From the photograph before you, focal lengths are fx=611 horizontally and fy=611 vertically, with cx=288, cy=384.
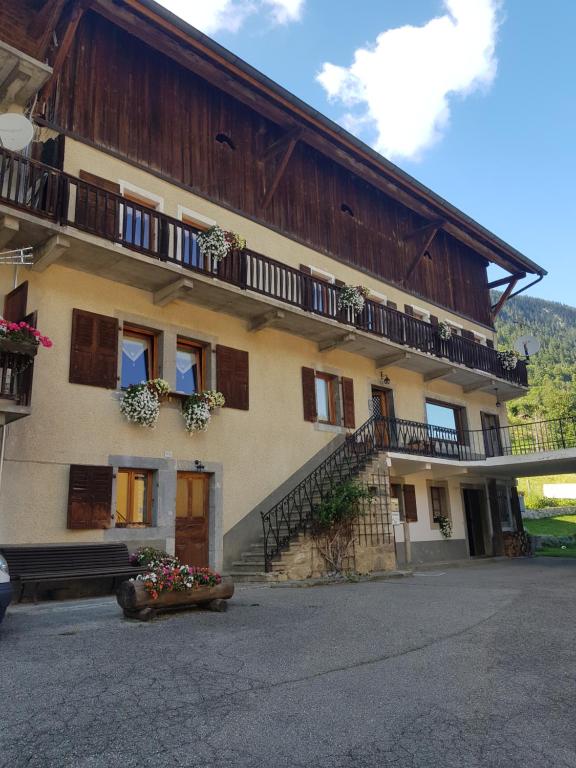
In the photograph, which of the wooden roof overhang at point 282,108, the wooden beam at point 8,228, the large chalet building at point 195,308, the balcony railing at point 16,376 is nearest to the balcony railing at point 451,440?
the large chalet building at point 195,308

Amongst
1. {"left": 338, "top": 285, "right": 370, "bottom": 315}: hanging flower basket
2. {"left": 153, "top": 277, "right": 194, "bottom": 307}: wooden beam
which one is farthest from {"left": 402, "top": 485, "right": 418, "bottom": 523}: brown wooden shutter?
{"left": 153, "top": 277, "right": 194, "bottom": 307}: wooden beam

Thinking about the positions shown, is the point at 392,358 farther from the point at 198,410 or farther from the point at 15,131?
the point at 15,131

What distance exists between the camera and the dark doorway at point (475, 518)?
21141 millimetres

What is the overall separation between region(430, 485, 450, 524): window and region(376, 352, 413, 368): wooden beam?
Result: 4.38 metres

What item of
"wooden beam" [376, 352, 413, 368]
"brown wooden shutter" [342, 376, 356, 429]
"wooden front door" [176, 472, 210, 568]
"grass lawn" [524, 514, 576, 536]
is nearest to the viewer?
"wooden front door" [176, 472, 210, 568]

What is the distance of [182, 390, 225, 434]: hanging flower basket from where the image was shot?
40.9ft

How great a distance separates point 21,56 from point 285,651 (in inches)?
402

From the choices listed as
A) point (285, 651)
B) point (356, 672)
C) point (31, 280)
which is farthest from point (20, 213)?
point (356, 672)

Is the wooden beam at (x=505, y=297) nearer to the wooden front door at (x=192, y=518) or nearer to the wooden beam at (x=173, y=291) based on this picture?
the wooden beam at (x=173, y=291)

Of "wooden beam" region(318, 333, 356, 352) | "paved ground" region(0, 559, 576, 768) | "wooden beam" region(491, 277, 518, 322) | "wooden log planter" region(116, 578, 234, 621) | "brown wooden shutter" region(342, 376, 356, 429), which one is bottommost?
"paved ground" region(0, 559, 576, 768)

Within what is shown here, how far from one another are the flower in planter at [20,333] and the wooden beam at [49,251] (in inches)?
73.4

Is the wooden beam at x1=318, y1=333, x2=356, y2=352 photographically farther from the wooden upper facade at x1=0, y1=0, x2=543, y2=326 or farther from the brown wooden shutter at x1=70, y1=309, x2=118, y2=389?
the brown wooden shutter at x1=70, y1=309, x2=118, y2=389

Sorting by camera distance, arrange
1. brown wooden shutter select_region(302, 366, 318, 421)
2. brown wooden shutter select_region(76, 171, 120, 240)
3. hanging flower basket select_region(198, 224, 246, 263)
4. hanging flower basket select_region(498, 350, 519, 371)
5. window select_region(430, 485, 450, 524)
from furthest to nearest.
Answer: hanging flower basket select_region(498, 350, 519, 371)
window select_region(430, 485, 450, 524)
brown wooden shutter select_region(302, 366, 318, 421)
hanging flower basket select_region(198, 224, 246, 263)
brown wooden shutter select_region(76, 171, 120, 240)

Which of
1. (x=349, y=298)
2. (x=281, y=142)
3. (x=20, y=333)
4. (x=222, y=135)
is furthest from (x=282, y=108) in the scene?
(x=20, y=333)
